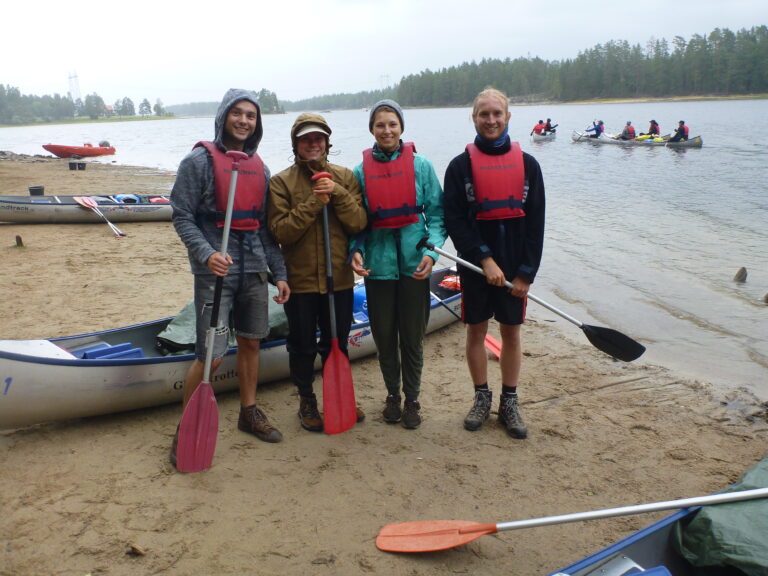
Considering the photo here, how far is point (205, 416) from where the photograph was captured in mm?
3340

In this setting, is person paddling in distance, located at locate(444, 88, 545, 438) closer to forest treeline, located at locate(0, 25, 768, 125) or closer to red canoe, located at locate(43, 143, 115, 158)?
red canoe, located at locate(43, 143, 115, 158)

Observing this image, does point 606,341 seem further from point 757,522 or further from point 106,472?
point 106,472

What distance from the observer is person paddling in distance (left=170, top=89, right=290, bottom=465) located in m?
3.23

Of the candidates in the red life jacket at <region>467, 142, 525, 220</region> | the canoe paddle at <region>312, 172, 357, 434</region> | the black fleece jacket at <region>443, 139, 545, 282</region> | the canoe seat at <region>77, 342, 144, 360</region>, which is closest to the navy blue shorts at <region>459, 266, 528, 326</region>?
the black fleece jacket at <region>443, 139, 545, 282</region>

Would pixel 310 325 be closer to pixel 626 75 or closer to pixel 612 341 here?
pixel 612 341

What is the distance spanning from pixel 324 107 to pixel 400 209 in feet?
659

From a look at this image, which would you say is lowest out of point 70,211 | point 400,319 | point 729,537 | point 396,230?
point 729,537

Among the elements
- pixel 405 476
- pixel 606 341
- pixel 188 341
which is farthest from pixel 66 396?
pixel 606 341

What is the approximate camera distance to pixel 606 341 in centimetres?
399

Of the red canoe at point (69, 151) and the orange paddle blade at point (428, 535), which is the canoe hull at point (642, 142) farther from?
the orange paddle blade at point (428, 535)

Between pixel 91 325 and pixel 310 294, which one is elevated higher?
pixel 310 294

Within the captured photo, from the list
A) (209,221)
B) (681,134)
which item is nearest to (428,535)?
(209,221)

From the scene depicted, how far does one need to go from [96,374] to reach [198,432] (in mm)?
875

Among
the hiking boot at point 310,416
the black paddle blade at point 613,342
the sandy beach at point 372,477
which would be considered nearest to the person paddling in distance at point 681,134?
the sandy beach at point 372,477
